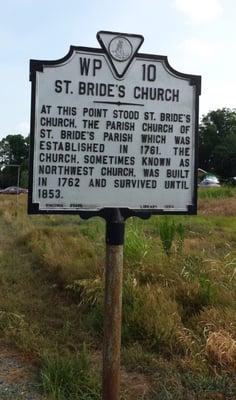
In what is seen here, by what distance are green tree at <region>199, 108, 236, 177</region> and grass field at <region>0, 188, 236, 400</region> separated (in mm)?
87009

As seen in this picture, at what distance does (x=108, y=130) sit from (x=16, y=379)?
2278 millimetres

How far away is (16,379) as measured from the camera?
175 inches

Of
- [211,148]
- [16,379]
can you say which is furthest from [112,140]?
[211,148]

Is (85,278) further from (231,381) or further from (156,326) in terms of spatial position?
(231,381)

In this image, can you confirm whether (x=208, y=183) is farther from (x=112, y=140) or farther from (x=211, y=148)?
(x=112, y=140)

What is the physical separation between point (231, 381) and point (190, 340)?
658 mm

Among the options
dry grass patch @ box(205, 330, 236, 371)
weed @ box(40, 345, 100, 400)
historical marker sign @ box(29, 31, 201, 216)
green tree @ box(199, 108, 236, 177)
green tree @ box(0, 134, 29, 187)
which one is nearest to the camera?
historical marker sign @ box(29, 31, 201, 216)

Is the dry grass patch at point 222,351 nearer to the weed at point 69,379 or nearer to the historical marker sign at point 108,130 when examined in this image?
the weed at point 69,379

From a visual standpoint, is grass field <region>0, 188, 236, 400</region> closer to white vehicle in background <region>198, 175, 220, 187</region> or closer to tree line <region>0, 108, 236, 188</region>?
white vehicle in background <region>198, 175, 220, 187</region>

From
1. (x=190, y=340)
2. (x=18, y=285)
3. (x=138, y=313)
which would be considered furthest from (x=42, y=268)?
(x=190, y=340)

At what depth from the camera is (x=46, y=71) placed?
132 inches

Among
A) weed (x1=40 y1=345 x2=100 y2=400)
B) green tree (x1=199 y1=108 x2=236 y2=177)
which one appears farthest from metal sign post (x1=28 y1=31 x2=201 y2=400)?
green tree (x1=199 y1=108 x2=236 y2=177)

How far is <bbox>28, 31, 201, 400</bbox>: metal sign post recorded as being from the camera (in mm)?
3365

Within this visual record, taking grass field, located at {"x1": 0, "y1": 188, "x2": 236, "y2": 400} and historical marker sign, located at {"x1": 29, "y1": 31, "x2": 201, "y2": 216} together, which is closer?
historical marker sign, located at {"x1": 29, "y1": 31, "x2": 201, "y2": 216}
